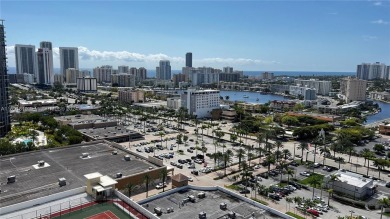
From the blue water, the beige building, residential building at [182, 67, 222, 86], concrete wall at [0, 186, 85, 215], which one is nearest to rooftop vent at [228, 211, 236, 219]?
concrete wall at [0, 186, 85, 215]

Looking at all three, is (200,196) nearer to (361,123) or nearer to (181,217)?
(181,217)

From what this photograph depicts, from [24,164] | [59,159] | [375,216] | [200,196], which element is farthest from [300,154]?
[24,164]

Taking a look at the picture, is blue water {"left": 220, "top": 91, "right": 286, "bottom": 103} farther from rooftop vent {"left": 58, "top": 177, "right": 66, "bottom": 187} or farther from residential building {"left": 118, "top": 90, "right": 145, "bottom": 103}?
rooftop vent {"left": 58, "top": 177, "right": 66, "bottom": 187}

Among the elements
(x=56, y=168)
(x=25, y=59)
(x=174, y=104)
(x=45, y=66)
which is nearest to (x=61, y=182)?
(x=56, y=168)

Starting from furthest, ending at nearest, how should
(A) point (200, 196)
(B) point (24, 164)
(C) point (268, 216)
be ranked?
(B) point (24, 164) < (A) point (200, 196) < (C) point (268, 216)

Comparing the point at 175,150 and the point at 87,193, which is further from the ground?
the point at 87,193

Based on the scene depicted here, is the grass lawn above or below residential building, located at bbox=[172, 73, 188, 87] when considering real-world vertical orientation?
below
